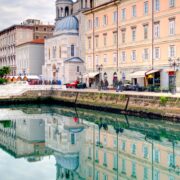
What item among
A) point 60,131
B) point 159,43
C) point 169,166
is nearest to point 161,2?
point 159,43

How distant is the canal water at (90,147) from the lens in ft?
73.4

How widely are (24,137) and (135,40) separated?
24.0m

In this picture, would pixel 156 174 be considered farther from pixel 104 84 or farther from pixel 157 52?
pixel 104 84

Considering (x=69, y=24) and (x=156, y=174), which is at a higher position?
(x=69, y=24)

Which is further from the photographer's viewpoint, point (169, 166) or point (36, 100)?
point (36, 100)

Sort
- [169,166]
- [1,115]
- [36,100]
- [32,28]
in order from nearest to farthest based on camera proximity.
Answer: [169,166] → [1,115] → [36,100] → [32,28]

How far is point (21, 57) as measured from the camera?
312 feet

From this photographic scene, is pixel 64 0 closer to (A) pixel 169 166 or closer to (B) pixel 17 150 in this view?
(B) pixel 17 150

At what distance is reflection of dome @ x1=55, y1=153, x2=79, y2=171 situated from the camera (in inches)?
944

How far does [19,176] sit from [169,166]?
7.61m

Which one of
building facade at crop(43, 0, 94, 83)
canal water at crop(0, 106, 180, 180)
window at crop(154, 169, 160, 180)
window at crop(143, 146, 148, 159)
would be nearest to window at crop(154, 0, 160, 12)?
canal water at crop(0, 106, 180, 180)

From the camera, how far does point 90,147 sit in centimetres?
2906

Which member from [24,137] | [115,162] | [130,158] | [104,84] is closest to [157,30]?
[104,84]

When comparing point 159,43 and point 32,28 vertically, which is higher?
point 32,28
